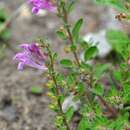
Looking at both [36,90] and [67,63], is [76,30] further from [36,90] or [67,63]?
[36,90]

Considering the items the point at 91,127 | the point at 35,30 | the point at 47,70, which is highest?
the point at 47,70

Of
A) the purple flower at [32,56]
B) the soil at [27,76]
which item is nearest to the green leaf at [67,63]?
the purple flower at [32,56]

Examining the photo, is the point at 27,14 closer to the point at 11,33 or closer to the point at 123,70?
the point at 11,33

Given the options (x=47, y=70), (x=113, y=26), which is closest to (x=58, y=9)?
(x=47, y=70)

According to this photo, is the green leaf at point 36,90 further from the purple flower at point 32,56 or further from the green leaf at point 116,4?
the green leaf at point 116,4

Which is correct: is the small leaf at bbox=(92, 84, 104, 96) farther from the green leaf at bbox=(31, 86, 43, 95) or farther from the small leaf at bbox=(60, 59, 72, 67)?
the green leaf at bbox=(31, 86, 43, 95)

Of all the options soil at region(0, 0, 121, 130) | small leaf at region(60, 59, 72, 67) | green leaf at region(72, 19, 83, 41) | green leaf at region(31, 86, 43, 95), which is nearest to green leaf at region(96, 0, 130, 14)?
green leaf at region(72, 19, 83, 41)
